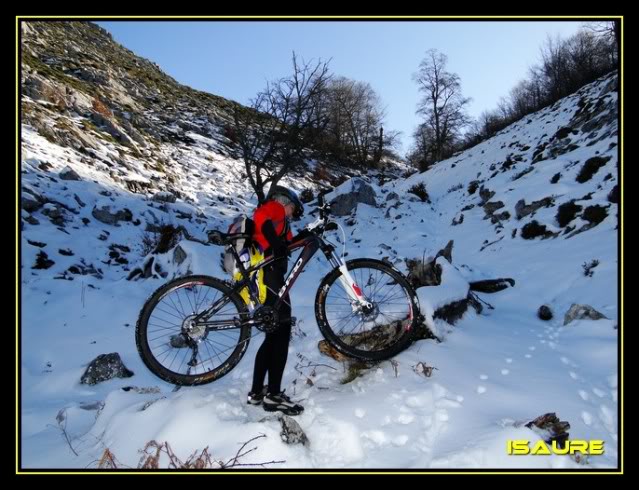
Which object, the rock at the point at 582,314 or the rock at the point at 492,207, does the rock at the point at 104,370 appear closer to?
the rock at the point at 582,314

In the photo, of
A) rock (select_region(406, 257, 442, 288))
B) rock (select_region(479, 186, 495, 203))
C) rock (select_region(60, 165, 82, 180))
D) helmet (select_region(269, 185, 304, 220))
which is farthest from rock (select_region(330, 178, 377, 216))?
helmet (select_region(269, 185, 304, 220))

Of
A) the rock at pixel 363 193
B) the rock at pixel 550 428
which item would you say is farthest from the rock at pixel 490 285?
the rock at pixel 363 193

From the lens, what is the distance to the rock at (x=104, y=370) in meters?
4.74

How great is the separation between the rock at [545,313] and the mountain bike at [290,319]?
2831mm

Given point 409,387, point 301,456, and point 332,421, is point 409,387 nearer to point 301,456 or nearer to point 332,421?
point 332,421

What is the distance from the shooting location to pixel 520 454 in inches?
93.0

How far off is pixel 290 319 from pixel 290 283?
0.36 metres

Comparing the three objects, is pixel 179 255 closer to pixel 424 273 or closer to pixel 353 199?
pixel 424 273

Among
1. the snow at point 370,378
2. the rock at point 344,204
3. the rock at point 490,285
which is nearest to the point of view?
the snow at point 370,378

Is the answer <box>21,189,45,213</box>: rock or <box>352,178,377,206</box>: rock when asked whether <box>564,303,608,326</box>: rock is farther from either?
<box>352,178,377,206</box>: rock

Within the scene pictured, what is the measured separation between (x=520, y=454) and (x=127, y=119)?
27.3m

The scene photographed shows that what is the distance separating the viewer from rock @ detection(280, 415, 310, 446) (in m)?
2.79
